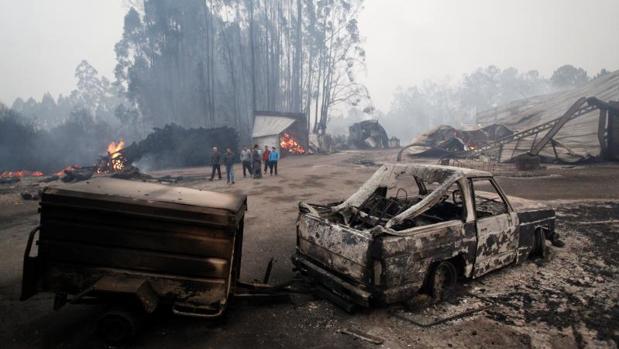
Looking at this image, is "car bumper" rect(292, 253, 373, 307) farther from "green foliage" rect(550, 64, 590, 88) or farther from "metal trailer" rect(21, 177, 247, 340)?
"green foliage" rect(550, 64, 590, 88)

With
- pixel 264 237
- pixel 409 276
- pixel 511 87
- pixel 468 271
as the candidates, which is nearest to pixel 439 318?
pixel 409 276

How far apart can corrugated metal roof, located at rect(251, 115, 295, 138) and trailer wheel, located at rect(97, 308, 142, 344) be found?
84.0ft

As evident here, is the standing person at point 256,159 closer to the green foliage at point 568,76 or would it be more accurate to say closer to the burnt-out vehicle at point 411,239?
the burnt-out vehicle at point 411,239

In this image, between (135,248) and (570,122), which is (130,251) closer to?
(135,248)

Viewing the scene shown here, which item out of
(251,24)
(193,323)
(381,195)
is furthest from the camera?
(251,24)

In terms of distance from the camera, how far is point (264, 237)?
23.9 feet

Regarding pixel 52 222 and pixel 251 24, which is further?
pixel 251 24

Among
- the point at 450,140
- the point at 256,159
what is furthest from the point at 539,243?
the point at 450,140

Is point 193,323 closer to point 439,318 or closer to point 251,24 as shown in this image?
point 439,318

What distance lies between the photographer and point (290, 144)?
98.0ft

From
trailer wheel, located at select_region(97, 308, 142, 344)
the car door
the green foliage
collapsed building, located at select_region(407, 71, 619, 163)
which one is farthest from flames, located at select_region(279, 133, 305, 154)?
the green foliage

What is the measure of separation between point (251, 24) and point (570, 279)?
42.2 meters

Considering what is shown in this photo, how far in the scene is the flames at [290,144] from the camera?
95.7 ft

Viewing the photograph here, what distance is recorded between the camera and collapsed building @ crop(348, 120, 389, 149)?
38.4 m
